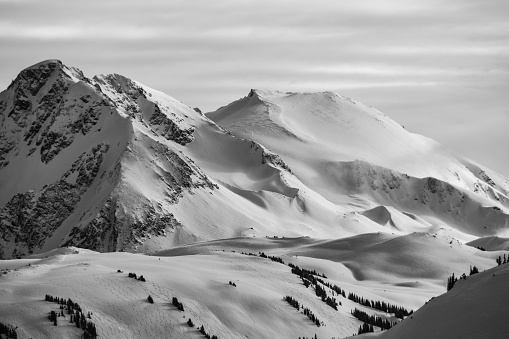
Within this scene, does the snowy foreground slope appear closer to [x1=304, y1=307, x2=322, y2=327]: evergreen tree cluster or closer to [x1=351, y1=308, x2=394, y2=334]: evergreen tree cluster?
[x1=304, y1=307, x2=322, y2=327]: evergreen tree cluster

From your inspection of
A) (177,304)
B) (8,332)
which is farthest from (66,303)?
(177,304)

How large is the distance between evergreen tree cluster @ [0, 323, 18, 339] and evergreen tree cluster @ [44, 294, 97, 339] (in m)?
2.94

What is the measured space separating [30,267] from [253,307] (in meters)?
19.8

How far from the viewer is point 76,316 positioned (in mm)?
62000

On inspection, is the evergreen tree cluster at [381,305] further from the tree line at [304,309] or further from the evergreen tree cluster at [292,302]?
the evergreen tree cluster at [292,302]

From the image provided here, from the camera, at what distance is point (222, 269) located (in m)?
88.3

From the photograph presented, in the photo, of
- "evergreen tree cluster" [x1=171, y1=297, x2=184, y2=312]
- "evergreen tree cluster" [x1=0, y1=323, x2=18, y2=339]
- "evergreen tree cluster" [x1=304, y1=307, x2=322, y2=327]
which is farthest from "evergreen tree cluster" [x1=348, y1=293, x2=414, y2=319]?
"evergreen tree cluster" [x1=0, y1=323, x2=18, y2=339]

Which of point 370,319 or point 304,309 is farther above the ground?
point 370,319

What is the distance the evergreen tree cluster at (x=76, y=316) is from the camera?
60.9 m

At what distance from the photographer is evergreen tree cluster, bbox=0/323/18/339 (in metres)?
58.0

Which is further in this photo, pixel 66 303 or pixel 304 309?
pixel 304 309

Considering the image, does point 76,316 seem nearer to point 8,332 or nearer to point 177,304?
point 8,332

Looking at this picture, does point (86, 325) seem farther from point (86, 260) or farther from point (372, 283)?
point (372, 283)

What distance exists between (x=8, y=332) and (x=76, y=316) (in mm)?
5254
